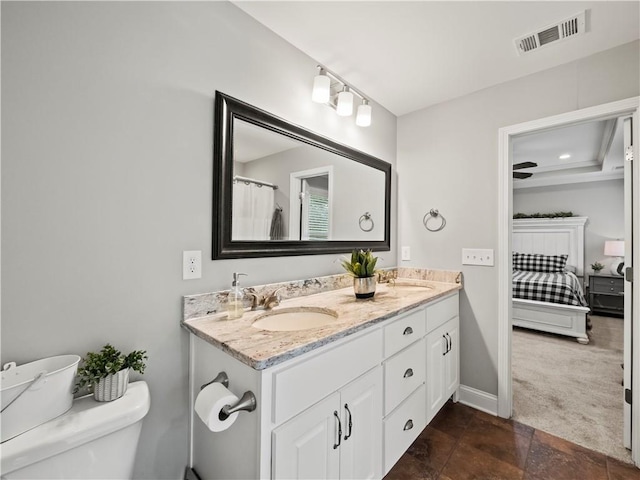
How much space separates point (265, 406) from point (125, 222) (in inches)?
32.3

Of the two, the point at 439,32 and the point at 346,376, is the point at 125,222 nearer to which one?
the point at 346,376

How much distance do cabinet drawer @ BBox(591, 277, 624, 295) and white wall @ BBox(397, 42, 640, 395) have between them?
13.4ft

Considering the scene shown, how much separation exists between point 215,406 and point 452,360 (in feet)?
5.83

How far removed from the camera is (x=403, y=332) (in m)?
1.48

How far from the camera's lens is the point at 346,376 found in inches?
44.8

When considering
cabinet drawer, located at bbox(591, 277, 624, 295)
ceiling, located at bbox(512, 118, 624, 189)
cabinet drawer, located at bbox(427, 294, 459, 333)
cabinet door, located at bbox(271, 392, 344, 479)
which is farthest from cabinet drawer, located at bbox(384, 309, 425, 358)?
cabinet drawer, located at bbox(591, 277, 624, 295)

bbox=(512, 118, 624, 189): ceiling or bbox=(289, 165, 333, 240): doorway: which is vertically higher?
bbox=(512, 118, 624, 189): ceiling

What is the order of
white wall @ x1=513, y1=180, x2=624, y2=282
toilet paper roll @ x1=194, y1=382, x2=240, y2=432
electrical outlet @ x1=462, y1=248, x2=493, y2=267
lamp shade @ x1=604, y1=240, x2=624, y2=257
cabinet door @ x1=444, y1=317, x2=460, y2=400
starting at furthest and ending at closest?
white wall @ x1=513, y1=180, x2=624, y2=282 < lamp shade @ x1=604, y1=240, x2=624, y2=257 < electrical outlet @ x1=462, y1=248, x2=493, y2=267 < cabinet door @ x1=444, y1=317, x2=460, y2=400 < toilet paper roll @ x1=194, y1=382, x2=240, y2=432

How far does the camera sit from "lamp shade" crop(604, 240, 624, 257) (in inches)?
176

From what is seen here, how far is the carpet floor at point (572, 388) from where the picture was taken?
1.83m

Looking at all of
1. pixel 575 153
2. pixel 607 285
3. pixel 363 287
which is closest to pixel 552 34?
pixel 363 287

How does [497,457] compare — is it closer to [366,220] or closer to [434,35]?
[366,220]

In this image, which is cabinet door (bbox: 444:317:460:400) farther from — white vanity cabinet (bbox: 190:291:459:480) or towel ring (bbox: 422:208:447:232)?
towel ring (bbox: 422:208:447:232)

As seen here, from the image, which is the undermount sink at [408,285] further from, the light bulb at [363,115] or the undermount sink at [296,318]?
the light bulb at [363,115]
